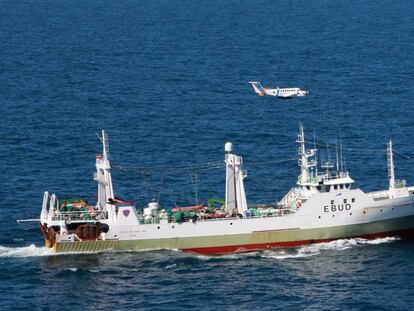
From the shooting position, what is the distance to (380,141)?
542 ft

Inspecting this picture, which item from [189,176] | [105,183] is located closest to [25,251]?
[105,183]

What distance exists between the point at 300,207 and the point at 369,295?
60.3ft

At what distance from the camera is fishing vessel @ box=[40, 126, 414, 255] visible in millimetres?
130500

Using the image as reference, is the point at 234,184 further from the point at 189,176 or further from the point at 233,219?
the point at 189,176

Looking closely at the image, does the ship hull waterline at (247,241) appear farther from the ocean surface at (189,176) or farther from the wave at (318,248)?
the ocean surface at (189,176)

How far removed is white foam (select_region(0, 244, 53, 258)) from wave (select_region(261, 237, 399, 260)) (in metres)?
22.0

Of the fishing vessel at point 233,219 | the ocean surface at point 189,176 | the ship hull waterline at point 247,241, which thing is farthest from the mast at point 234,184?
the ocean surface at point 189,176

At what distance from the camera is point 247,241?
433 ft

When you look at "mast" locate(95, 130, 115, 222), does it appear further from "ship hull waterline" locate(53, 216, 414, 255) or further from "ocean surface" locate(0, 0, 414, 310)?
"ocean surface" locate(0, 0, 414, 310)

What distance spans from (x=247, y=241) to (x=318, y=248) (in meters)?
7.32

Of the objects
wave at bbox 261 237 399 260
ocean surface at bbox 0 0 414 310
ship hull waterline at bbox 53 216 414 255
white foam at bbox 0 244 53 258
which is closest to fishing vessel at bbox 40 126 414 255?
ship hull waterline at bbox 53 216 414 255

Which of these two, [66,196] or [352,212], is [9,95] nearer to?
[66,196]

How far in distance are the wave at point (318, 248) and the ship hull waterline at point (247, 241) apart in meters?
0.63

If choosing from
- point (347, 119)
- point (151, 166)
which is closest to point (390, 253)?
point (151, 166)
